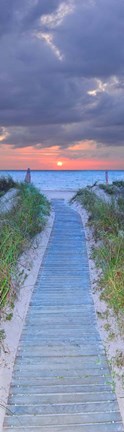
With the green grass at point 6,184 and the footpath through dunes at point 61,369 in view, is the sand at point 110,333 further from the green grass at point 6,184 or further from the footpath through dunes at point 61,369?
the green grass at point 6,184

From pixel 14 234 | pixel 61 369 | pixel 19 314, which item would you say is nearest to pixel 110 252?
pixel 14 234

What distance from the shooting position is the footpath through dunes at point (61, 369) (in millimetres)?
4332

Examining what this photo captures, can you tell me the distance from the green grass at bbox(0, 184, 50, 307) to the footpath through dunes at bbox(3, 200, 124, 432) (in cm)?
48

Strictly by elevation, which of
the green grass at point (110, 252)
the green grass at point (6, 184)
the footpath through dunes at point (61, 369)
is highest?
the green grass at point (6, 184)

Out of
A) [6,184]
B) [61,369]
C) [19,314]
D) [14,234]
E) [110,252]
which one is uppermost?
[6,184]

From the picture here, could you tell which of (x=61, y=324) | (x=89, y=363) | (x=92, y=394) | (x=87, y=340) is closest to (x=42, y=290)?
(x=61, y=324)

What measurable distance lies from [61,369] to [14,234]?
3.64m

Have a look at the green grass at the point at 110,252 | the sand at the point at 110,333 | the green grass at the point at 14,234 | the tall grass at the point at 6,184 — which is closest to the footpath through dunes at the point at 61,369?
the sand at the point at 110,333

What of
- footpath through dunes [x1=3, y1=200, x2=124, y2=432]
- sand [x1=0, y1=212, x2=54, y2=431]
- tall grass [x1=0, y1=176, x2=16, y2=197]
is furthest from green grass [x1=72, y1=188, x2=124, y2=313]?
tall grass [x1=0, y1=176, x2=16, y2=197]

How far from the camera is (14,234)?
8336mm

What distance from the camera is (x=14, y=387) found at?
15.6 feet

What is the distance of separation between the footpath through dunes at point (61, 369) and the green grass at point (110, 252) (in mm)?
330

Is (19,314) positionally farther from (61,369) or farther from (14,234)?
(14,234)

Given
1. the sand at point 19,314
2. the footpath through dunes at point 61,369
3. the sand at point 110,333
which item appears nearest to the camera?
the footpath through dunes at point 61,369
